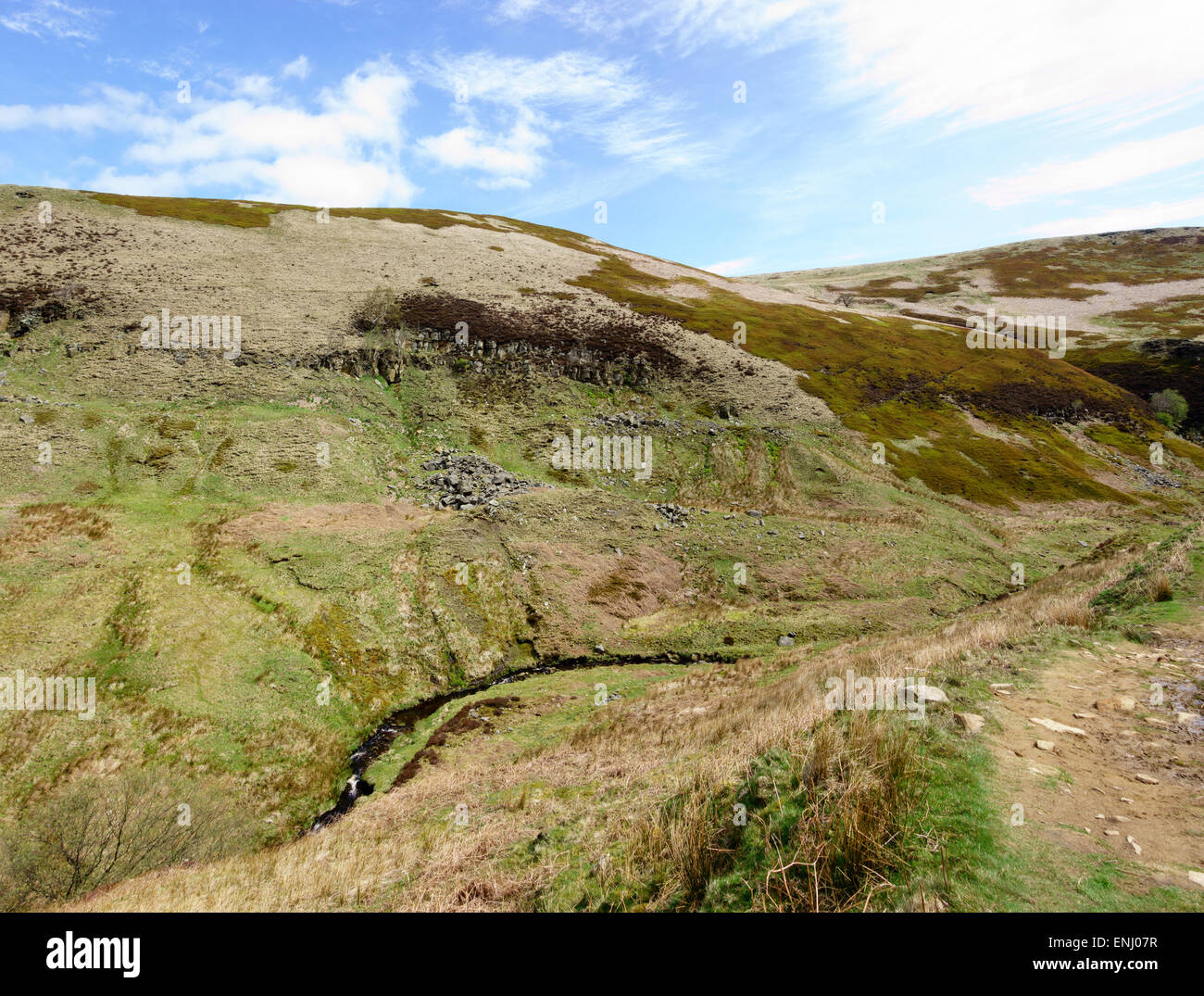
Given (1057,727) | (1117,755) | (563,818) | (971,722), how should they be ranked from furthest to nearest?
(563,818)
(971,722)
(1057,727)
(1117,755)

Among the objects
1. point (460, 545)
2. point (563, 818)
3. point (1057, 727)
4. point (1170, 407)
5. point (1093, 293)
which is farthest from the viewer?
point (1093, 293)

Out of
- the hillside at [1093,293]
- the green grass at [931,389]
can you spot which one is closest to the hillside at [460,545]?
the green grass at [931,389]

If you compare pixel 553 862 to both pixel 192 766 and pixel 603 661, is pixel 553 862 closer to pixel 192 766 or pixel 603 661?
pixel 192 766

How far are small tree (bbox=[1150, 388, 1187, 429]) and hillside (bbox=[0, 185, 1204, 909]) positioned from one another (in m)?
5.67

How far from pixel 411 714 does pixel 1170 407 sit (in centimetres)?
11661

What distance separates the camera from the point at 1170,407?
8294cm

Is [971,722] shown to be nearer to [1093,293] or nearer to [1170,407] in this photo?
[1170,407]

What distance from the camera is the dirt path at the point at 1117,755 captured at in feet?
21.9

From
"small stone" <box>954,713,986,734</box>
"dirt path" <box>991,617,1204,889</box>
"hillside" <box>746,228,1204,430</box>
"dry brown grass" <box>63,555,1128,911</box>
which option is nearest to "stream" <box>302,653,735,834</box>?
"dry brown grass" <box>63,555,1128,911</box>

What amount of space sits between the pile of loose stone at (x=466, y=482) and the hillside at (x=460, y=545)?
351mm

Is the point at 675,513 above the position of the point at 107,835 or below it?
above

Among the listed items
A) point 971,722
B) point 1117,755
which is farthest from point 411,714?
point 1117,755

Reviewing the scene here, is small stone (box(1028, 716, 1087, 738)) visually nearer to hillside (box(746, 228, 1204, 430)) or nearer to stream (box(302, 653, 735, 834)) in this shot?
stream (box(302, 653, 735, 834))
